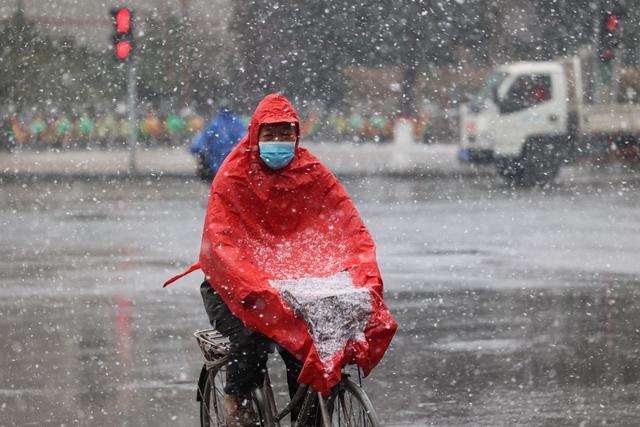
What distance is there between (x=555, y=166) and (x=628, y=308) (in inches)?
539

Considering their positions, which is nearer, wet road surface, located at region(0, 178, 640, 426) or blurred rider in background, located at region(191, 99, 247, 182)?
wet road surface, located at region(0, 178, 640, 426)

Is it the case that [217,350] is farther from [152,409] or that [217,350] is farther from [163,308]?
[163,308]

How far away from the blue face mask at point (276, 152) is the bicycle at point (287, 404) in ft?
2.33

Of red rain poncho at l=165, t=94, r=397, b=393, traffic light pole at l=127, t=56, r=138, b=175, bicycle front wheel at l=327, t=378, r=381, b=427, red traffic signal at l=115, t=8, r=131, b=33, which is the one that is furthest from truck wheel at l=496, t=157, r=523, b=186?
bicycle front wheel at l=327, t=378, r=381, b=427

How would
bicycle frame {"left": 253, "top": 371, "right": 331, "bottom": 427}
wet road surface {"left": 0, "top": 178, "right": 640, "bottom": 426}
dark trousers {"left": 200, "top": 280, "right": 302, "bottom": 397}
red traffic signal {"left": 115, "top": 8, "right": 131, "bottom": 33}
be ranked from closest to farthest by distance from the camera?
bicycle frame {"left": 253, "top": 371, "right": 331, "bottom": 427}, dark trousers {"left": 200, "top": 280, "right": 302, "bottom": 397}, wet road surface {"left": 0, "top": 178, "right": 640, "bottom": 426}, red traffic signal {"left": 115, "top": 8, "right": 131, "bottom": 33}

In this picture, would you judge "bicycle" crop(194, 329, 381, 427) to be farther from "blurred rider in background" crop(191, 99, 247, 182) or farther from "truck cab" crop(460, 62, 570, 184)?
"truck cab" crop(460, 62, 570, 184)

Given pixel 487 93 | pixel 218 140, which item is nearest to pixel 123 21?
pixel 487 93

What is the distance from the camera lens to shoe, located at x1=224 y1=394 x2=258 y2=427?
4.98 meters

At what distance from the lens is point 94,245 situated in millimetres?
13242

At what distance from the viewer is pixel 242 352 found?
4.90 m

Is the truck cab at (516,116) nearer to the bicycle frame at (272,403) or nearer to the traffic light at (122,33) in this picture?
the traffic light at (122,33)

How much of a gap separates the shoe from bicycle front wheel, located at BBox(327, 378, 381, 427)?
0.50m

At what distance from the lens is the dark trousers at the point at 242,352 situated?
16.0 ft

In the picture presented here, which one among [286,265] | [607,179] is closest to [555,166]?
[607,179]
